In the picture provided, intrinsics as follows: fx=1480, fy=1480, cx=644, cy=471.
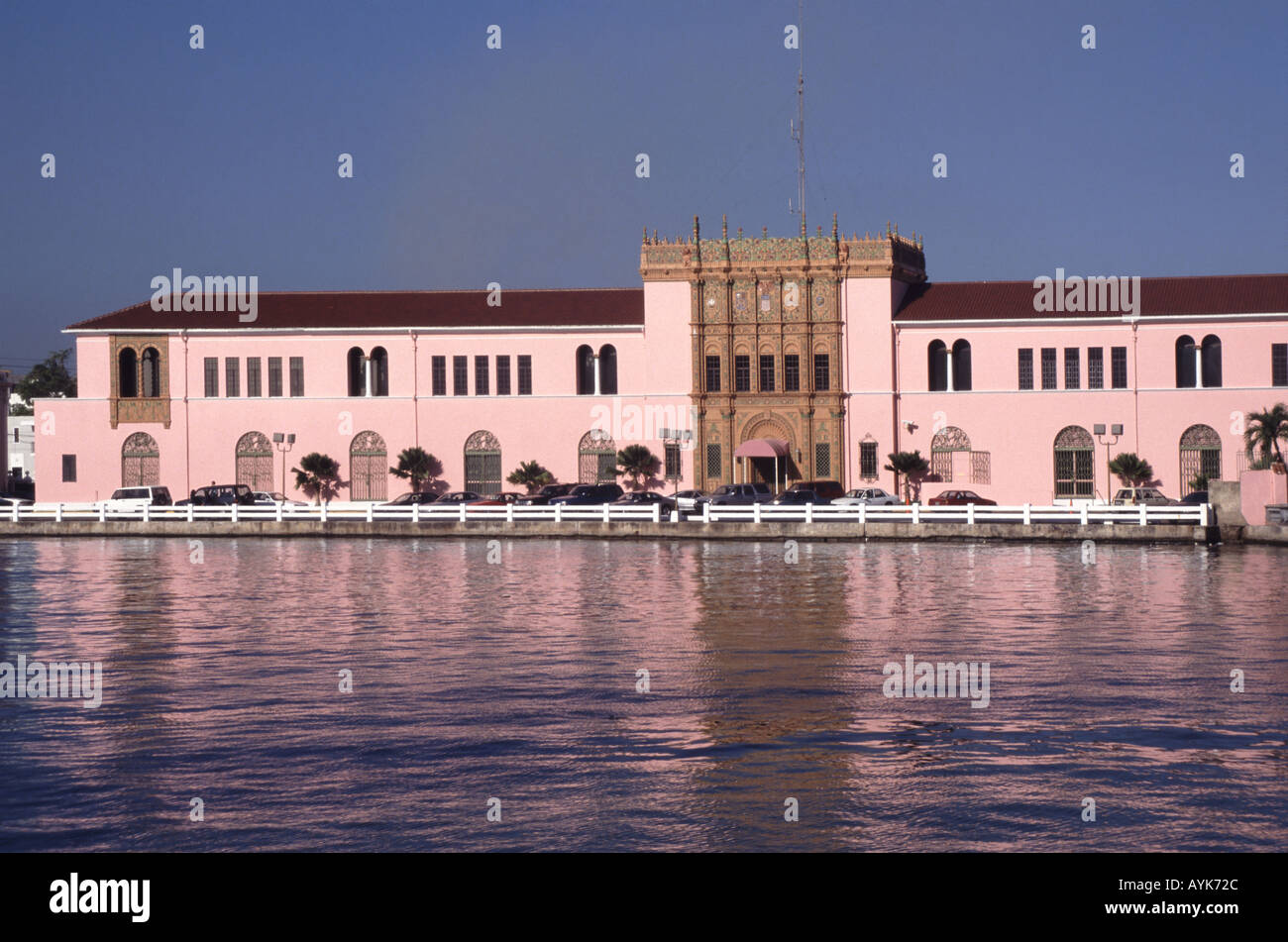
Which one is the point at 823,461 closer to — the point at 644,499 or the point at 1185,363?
the point at 644,499

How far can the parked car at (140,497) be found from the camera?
2083 inches

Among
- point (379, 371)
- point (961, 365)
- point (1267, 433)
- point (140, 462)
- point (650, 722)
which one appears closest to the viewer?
point (650, 722)

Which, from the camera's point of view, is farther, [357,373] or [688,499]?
[357,373]

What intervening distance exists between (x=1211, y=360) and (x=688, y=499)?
2084 cm

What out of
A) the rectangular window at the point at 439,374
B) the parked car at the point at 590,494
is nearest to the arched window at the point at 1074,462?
the parked car at the point at 590,494

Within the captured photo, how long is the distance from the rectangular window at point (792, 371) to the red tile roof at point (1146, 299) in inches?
172

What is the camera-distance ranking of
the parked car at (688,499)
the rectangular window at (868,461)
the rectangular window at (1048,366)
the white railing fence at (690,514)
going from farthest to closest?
the rectangular window at (868,461) < the rectangular window at (1048,366) < the parked car at (688,499) < the white railing fence at (690,514)

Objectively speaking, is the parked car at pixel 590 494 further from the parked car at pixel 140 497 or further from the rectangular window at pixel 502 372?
the parked car at pixel 140 497

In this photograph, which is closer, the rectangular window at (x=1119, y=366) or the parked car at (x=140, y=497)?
the parked car at (x=140, y=497)

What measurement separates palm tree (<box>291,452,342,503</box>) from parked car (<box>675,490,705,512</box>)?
47.8ft

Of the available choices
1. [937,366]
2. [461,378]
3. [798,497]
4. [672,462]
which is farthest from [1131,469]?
[461,378]

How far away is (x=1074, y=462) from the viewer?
5659 cm

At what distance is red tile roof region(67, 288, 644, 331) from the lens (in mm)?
61094
